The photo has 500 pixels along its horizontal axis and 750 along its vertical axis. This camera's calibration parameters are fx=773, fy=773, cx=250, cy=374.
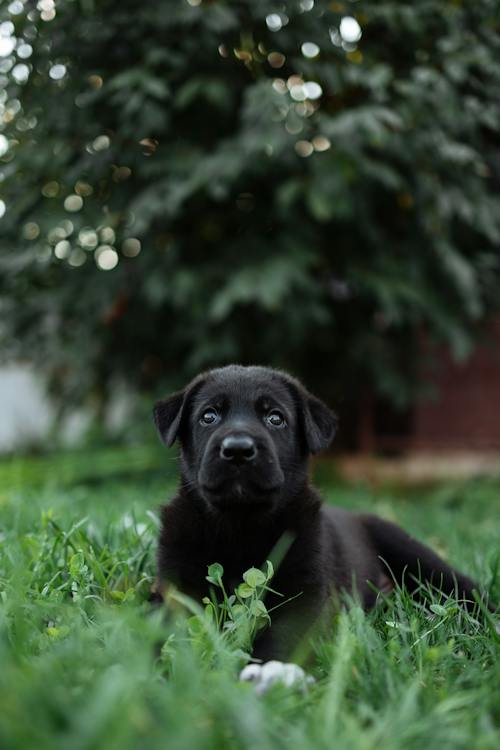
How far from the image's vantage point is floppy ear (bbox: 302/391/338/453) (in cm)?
268

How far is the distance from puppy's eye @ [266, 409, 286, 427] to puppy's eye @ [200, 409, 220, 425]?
18cm

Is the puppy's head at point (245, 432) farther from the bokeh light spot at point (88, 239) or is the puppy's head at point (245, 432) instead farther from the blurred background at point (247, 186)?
the bokeh light spot at point (88, 239)

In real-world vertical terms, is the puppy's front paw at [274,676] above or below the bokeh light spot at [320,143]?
below

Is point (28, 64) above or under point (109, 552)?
above

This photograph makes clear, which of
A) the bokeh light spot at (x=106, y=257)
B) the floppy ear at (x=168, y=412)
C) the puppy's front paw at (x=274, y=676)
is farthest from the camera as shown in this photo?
the bokeh light spot at (x=106, y=257)

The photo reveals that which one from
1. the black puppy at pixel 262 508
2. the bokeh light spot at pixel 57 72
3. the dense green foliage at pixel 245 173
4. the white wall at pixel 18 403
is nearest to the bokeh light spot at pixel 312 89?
the dense green foliage at pixel 245 173

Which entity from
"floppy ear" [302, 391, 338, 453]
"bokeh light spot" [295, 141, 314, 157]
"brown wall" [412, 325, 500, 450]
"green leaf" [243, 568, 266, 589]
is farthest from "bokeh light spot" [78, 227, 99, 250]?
"brown wall" [412, 325, 500, 450]

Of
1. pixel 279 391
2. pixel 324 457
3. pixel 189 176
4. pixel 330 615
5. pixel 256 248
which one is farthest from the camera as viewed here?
pixel 324 457

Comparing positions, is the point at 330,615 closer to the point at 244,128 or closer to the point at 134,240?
the point at 244,128

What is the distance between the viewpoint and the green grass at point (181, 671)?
1247 mm

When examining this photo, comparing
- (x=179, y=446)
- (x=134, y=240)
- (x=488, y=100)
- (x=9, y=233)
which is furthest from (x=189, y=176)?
(x=179, y=446)

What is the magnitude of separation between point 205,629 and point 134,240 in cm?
496

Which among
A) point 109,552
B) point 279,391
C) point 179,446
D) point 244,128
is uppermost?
point 244,128

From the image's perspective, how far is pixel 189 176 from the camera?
5656 millimetres
